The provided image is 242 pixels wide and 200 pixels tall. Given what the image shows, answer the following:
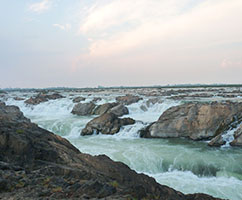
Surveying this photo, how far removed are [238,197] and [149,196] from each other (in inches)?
205

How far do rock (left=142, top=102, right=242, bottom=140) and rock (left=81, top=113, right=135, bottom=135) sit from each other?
2374 mm

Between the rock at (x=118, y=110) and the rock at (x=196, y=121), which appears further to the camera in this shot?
the rock at (x=118, y=110)

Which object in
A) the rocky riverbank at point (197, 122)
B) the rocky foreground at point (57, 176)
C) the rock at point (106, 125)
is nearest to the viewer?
the rocky foreground at point (57, 176)

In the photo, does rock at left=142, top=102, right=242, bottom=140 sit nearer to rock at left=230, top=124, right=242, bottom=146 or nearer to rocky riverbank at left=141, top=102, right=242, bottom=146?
rocky riverbank at left=141, top=102, right=242, bottom=146

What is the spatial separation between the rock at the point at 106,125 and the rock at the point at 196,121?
2.37 meters

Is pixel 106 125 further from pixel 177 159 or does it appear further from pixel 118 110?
pixel 118 110

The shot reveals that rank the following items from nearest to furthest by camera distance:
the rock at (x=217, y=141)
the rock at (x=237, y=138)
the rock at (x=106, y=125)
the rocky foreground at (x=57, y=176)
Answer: the rocky foreground at (x=57, y=176) → the rock at (x=237, y=138) → the rock at (x=217, y=141) → the rock at (x=106, y=125)

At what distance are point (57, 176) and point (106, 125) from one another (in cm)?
1320

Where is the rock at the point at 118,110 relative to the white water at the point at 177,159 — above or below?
above

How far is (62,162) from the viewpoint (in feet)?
17.1

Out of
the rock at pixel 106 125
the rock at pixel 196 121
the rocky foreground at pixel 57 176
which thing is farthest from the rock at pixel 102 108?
the rocky foreground at pixel 57 176

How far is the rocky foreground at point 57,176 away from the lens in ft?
12.6

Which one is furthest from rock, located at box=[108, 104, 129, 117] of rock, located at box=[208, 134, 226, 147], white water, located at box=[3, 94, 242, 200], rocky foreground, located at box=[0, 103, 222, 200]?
rocky foreground, located at box=[0, 103, 222, 200]

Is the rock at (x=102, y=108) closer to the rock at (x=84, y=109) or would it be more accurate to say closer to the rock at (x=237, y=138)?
the rock at (x=84, y=109)
